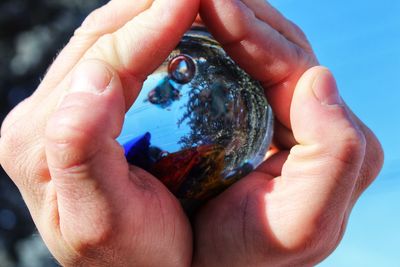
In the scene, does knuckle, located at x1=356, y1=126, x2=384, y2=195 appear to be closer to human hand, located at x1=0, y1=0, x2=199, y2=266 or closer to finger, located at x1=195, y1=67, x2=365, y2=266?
finger, located at x1=195, y1=67, x2=365, y2=266

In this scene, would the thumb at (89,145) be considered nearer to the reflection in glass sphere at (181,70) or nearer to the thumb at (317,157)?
the reflection in glass sphere at (181,70)

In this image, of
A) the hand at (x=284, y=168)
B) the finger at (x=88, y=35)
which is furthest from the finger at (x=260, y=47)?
the finger at (x=88, y=35)

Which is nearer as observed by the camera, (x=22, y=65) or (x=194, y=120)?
(x=194, y=120)

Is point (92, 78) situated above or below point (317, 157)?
above

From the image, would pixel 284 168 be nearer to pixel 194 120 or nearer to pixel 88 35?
pixel 194 120

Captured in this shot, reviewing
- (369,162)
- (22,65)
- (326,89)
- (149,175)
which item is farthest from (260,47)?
(22,65)

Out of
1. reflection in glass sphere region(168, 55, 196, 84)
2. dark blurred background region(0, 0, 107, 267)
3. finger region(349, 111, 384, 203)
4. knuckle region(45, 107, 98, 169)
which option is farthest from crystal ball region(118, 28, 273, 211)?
dark blurred background region(0, 0, 107, 267)

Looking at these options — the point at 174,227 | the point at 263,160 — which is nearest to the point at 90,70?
the point at 174,227
